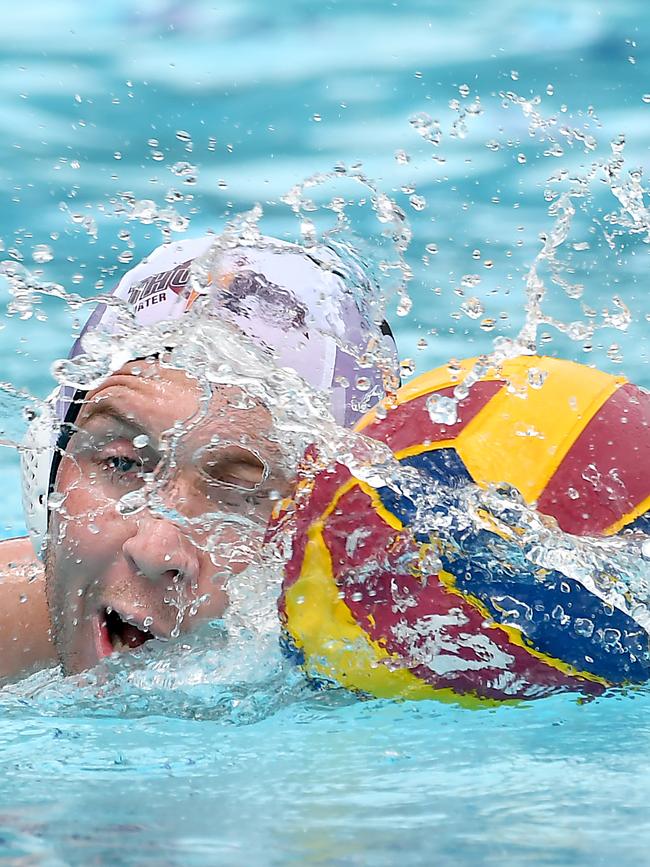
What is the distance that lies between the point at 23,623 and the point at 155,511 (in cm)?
96

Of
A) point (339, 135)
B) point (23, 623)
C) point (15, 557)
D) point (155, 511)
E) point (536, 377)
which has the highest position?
point (339, 135)

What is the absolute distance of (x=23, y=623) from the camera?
10.6ft

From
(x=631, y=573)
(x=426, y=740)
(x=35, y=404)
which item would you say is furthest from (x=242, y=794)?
(x=35, y=404)

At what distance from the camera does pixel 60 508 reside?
2.66m

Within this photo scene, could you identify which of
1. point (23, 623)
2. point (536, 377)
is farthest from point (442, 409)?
point (23, 623)

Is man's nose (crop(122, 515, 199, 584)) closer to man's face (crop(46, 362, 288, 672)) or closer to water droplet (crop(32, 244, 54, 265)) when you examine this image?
man's face (crop(46, 362, 288, 672))

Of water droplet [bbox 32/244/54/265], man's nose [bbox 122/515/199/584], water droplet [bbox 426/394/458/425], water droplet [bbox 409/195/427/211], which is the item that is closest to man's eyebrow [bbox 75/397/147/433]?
man's nose [bbox 122/515/199/584]

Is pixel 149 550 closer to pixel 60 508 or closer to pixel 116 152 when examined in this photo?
pixel 60 508

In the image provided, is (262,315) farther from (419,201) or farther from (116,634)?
(419,201)

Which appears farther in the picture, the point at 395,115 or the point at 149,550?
the point at 395,115

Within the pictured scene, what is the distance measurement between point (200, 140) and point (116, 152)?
38 centimetres

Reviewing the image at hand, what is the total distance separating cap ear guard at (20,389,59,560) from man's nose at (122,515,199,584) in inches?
18.0

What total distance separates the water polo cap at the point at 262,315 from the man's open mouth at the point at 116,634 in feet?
1.26

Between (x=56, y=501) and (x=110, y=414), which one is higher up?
(x=110, y=414)
